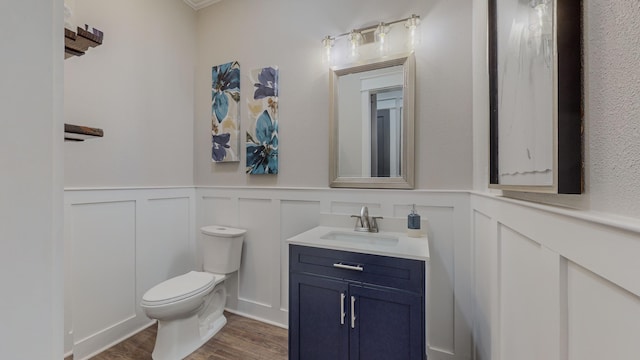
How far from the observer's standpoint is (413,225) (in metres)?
1.67

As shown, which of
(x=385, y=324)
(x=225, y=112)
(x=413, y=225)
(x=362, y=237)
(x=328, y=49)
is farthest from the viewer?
(x=225, y=112)

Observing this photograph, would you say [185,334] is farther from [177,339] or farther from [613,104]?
[613,104]

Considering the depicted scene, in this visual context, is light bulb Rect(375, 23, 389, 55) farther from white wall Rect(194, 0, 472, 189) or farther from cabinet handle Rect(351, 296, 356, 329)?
cabinet handle Rect(351, 296, 356, 329)

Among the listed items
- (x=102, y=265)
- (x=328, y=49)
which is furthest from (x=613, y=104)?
(x=102, y=265)

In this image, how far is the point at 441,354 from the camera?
1687mm

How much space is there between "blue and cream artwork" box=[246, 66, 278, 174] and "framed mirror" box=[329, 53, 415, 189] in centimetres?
51

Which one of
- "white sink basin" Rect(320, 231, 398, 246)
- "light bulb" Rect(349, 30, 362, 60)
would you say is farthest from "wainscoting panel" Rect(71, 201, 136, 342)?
"light bulb" Rect(349, 30, 362, 60)

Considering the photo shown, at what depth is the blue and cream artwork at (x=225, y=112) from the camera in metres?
2.38

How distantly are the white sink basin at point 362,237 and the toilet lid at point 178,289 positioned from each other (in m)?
0.94

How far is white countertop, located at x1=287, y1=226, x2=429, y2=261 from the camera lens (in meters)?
1.34

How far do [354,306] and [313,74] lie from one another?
165 centimetres

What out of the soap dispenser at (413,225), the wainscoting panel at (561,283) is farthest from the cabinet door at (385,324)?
the soap dispenser at (413,225)

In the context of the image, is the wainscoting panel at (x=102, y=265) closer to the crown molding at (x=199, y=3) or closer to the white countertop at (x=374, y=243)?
the white countertop at (x=374, y=243)

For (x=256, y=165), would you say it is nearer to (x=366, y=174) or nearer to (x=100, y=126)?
(x=366, y=174)
